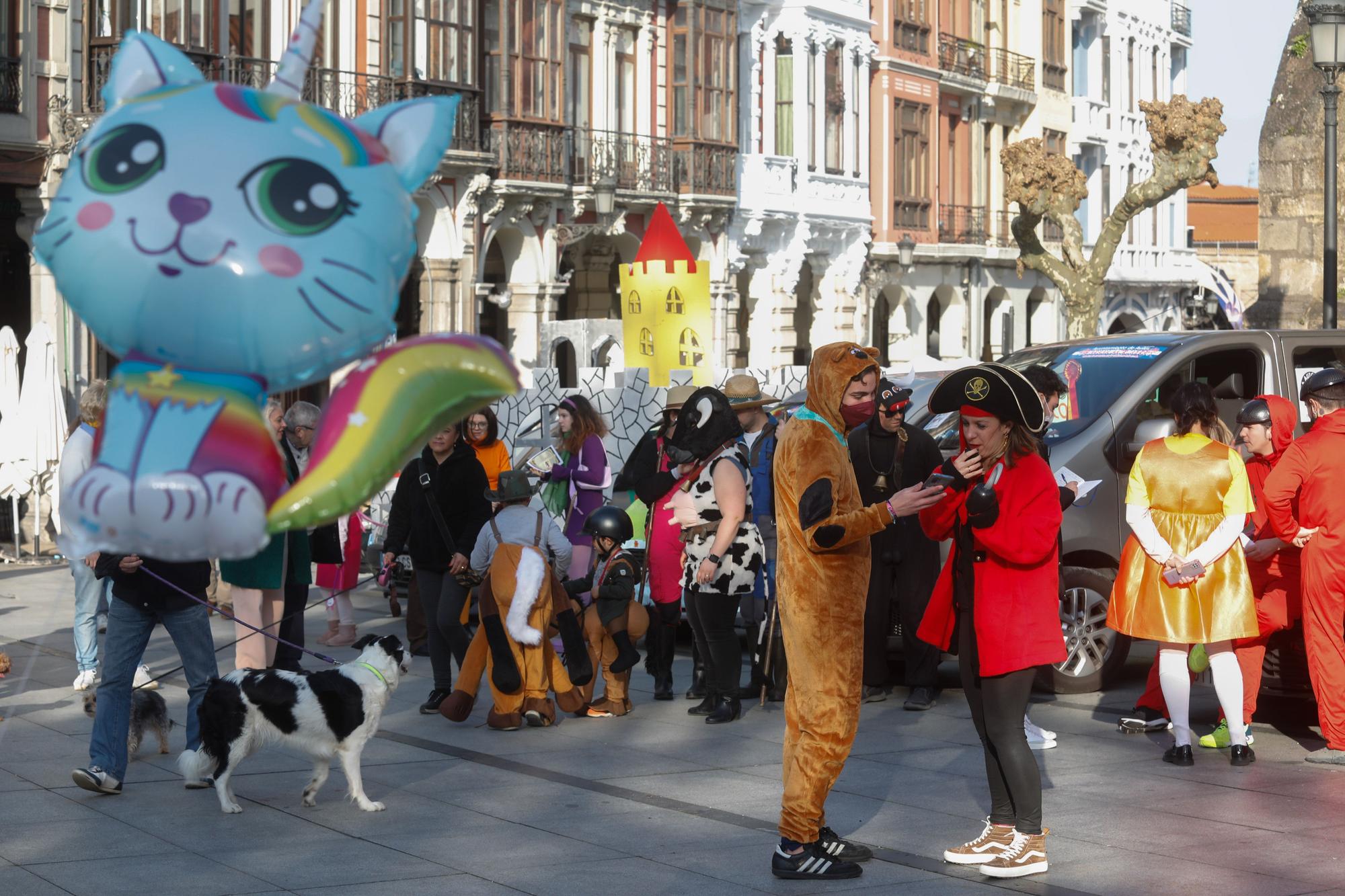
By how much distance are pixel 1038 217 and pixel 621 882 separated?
2539cm

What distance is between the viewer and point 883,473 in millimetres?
10875

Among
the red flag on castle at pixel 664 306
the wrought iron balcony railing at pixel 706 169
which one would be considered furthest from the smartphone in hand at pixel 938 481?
the wrought iron balcony railing at pixel 706 169

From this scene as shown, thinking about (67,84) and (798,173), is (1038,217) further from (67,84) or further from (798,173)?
(67,84)

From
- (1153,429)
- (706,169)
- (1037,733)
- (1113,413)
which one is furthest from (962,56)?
(1037,733)

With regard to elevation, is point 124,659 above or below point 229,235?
below

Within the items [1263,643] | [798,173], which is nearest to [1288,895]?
[1263,643]

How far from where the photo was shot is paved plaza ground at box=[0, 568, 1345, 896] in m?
7.62

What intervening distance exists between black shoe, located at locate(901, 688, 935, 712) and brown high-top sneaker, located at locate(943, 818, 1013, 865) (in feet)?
12.9

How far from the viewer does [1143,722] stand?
10922 mm

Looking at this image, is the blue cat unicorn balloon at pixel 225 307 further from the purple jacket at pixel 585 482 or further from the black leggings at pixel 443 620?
the purple jacket at pixel 585 482

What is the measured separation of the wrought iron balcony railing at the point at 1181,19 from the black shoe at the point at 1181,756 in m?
55.5

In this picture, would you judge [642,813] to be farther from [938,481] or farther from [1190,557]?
[1190,557]

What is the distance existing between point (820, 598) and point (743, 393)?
6023mm

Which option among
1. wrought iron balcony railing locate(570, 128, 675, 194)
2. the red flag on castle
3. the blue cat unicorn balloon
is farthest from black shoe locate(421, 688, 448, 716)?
wrought iron balcony railing locate(570, 128, 675, 194)
